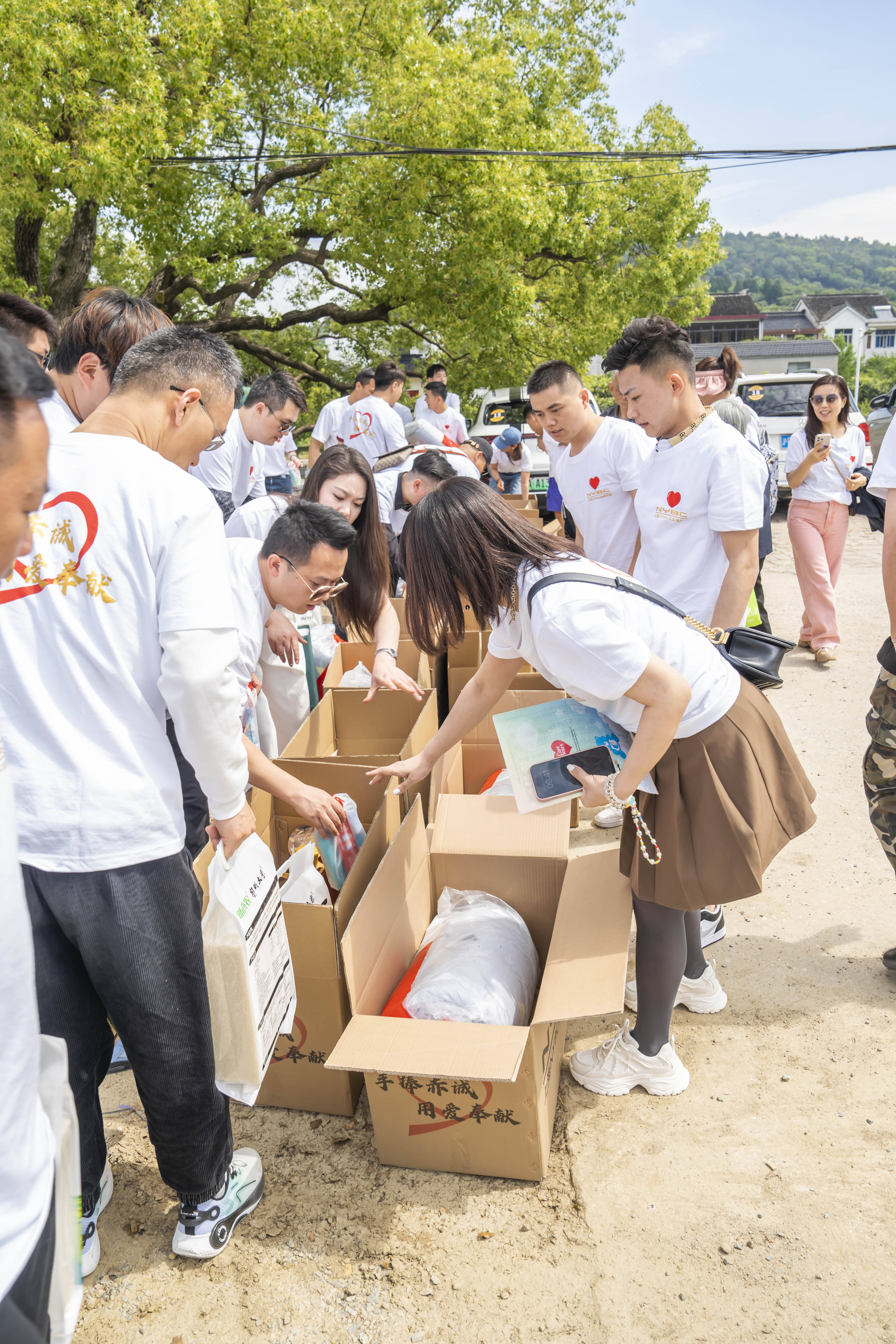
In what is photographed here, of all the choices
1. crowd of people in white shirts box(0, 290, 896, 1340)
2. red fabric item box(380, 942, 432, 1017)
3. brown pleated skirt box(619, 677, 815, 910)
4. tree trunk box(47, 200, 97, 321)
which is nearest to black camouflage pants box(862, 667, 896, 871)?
crowd of people in white shirts box(0, 290, 896, 1340)

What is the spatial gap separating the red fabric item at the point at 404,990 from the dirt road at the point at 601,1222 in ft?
1.05

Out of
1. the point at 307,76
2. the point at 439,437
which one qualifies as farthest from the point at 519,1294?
the point at 307,76

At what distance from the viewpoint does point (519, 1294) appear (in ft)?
5.66

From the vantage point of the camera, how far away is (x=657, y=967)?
2094 mm

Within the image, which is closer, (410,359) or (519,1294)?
(519,1294)

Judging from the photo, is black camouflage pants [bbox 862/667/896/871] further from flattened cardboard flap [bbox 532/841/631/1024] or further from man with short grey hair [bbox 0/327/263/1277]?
man with short grey hair [bbox 0/327/263/1277]

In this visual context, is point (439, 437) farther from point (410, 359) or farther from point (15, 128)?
point (410, 359)

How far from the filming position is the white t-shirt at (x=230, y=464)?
4.52m

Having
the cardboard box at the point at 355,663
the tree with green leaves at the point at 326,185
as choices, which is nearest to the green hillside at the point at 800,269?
the tree with green leaves at the point at 326,185

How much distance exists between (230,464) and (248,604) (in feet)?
8.12

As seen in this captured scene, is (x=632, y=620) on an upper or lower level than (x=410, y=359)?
lower

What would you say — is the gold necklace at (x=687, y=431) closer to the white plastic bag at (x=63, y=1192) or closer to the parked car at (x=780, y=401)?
the white plastic bag at (x=63, y=1192)

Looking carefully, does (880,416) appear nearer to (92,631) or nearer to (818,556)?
(92,631)

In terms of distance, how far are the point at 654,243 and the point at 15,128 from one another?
11356mm
